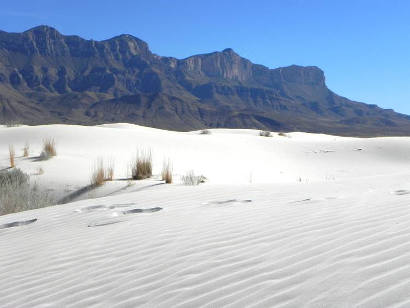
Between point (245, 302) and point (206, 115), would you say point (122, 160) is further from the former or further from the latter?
point (206, 115)

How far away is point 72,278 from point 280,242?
1475mm

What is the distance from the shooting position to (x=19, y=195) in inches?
307

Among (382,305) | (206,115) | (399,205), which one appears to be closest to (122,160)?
(399,205)

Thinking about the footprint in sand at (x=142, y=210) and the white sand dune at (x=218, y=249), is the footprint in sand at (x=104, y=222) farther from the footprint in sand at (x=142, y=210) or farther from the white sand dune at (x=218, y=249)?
the footprint in sand at (x=142, y=210)

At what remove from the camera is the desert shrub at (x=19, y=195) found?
725 cm

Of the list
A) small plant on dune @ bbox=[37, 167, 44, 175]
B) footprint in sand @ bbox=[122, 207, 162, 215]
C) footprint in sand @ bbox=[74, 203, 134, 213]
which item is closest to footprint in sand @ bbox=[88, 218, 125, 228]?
footprint in sand @ bbox=[122, 207, 162, 215]

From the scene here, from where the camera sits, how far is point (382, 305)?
2150mm

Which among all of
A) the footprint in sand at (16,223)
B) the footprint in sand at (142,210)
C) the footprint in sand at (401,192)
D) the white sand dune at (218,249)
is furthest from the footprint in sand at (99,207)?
the footprint in sand at (401,192)

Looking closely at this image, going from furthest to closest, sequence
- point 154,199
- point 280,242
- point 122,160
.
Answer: point 122,160
point 154,199
point 280,242

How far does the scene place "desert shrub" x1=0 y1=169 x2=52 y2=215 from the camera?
7.25 meters

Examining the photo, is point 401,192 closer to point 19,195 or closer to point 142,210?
point 142,210

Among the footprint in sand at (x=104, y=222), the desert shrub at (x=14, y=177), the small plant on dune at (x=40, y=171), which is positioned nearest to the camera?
the footprint in sand at (x=104, y=222)

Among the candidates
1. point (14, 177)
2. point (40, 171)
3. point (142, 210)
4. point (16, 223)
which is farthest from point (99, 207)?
point (40, 171)

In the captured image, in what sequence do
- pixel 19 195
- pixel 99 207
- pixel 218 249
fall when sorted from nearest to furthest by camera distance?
pixel 218 249, pixel 99 207, pixel 19 195
